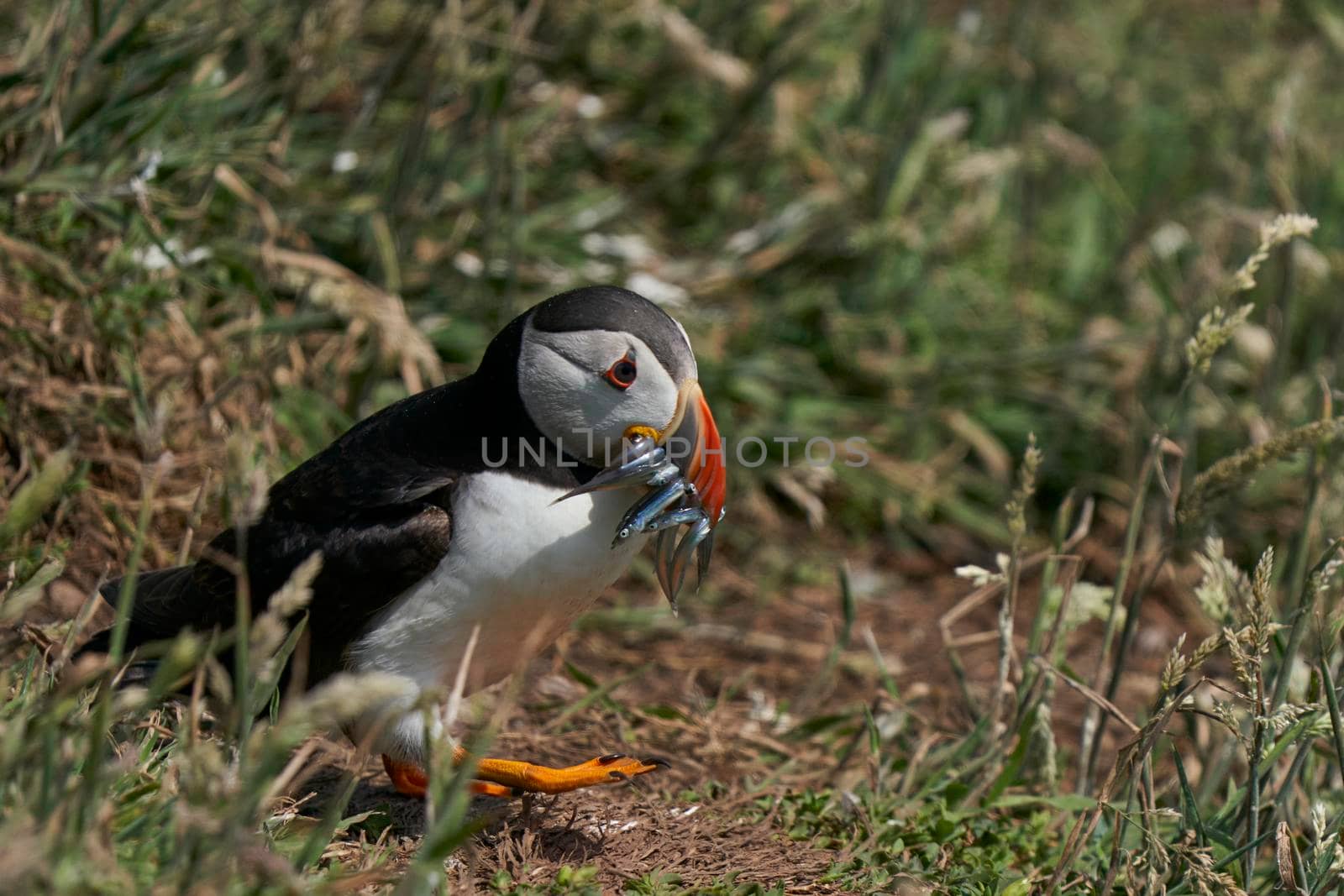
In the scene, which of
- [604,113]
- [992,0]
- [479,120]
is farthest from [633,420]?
[992,0]

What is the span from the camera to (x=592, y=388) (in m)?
2.97

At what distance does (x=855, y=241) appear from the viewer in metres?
5.71

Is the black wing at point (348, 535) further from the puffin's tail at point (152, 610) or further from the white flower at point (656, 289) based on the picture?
the white flower at point (656, 289)

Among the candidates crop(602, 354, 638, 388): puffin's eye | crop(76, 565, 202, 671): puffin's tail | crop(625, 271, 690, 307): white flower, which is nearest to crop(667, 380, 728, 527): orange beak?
crop(602, 354, 638, 388): puffin's eye

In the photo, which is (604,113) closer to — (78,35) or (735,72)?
(735,72)

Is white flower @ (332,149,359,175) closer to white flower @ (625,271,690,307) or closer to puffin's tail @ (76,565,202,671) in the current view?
white flower @ (625,271,690,307)

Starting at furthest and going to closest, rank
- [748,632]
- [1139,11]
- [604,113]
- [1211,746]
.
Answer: [1139,11] < [604,113] < [748,632] < [1211,746]

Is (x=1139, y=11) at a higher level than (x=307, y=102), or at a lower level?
lower

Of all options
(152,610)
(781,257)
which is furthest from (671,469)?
A: (781,257)

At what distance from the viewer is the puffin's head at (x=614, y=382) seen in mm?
2941

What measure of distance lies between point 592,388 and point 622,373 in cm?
7

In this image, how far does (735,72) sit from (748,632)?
6.72ft

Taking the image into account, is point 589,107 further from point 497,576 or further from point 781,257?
point 497,576

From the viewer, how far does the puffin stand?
295 centimetres
